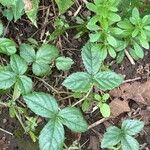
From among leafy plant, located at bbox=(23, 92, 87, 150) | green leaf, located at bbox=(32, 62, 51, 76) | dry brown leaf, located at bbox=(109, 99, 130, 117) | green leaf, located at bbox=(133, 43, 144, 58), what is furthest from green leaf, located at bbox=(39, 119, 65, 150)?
green leaf, located at bbox=(133, 43, 144, 58)

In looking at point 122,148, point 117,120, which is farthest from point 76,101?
point 122,148

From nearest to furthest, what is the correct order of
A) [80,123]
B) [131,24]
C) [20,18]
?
[80,123] < [131,24] < [20,18]

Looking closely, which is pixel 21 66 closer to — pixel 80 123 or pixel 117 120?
pixel 80 123

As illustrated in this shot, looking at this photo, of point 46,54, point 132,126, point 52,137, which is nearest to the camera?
point 52,137

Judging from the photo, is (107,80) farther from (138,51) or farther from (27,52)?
(27,52)

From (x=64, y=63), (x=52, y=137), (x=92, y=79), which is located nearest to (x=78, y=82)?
(x=92, y=79)

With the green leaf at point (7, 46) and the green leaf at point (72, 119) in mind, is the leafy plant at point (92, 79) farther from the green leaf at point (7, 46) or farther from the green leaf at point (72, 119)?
the green leaf at point (7, 46)
